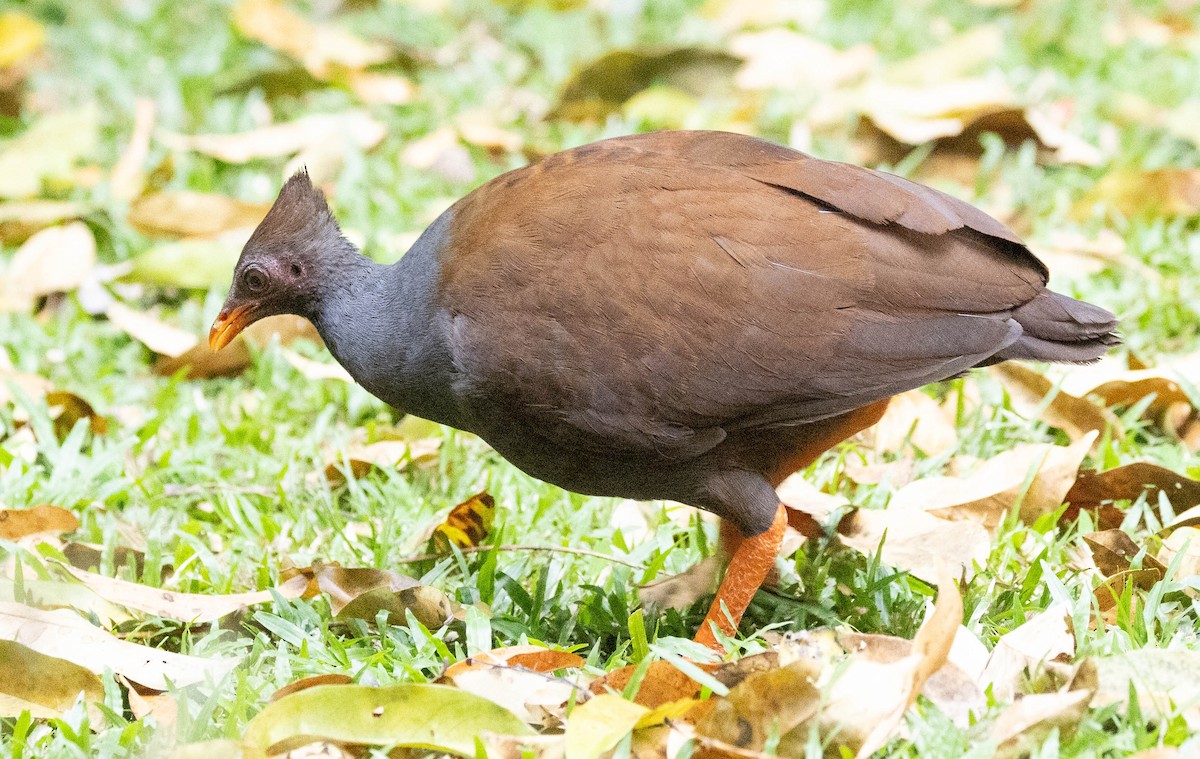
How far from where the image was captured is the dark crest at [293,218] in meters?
3.41

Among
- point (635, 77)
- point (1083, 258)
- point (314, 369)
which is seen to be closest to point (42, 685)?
point (314, 369)

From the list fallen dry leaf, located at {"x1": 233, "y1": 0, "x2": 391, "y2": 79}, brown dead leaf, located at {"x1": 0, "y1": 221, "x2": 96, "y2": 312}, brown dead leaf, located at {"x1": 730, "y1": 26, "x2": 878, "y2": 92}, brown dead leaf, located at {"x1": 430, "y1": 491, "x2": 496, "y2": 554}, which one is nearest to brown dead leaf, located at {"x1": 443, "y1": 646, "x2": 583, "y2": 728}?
brown dead leaf, located at {"x1": 430, "y1": 491, "x2": 496, "y2": 554}

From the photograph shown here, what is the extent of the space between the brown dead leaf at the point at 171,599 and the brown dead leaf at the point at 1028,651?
1.59 meters

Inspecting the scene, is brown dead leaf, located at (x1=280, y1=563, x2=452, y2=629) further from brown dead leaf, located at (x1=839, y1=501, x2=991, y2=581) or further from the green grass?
brown dead leaf, located at (x1=839, y1=501, x2=991, y2=581)

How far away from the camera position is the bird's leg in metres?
3.16

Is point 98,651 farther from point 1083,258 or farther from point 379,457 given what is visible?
point 1083,258

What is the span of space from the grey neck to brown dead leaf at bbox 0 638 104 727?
93 cm

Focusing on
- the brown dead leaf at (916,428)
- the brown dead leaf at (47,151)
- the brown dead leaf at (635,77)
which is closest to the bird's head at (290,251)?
the brown dead leaf at (916,428)

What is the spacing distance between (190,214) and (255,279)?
6.78ft

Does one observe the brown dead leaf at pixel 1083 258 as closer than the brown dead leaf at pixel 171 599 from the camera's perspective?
No

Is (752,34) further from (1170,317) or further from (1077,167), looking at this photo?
(1170,317)

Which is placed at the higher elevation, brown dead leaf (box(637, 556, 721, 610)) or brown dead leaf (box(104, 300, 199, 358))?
brown dead leaf (box(104, 300, 199, 358))

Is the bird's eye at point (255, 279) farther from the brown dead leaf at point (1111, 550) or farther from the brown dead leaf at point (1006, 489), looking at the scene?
the brown dead leaf at point (1111, 550)

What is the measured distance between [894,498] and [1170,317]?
57.6 inches
